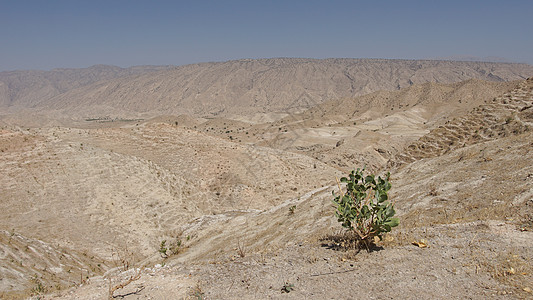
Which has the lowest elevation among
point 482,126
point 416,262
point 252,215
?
point 252,215

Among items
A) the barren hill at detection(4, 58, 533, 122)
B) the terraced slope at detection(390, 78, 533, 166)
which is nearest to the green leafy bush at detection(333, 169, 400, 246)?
the terraced slope at detection(390, 78, 533, 166)

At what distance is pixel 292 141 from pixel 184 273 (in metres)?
42.6

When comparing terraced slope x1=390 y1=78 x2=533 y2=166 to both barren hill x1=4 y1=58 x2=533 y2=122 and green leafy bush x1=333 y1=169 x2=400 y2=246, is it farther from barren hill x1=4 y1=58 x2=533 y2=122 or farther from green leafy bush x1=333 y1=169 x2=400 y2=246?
barren hill x1=4 y1=58 x2=533 y2=122

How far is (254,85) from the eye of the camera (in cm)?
16812

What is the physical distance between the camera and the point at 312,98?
15050 cm

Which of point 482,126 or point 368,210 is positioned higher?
point 482,126

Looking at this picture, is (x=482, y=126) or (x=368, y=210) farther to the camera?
(x=482, y=126)

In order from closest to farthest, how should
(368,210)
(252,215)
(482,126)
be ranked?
(368,210), (482,126), (252,215)

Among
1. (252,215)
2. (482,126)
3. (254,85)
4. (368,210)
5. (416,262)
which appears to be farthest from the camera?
(254,85)

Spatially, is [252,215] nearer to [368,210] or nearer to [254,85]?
[368,210]

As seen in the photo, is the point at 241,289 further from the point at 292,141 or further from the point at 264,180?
the point at 292,141

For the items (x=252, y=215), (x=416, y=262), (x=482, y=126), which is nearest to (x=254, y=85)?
(x=252, y=215)

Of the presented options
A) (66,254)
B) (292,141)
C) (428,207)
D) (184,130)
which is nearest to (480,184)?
(428,207)

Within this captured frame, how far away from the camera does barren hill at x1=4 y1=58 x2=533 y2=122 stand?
15000cm
